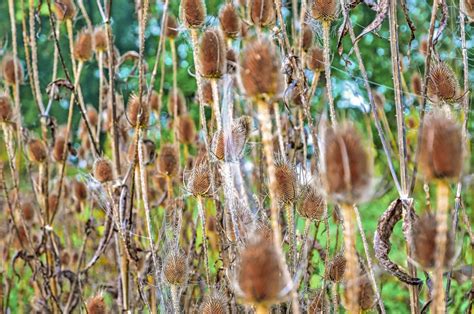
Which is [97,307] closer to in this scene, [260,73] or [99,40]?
[260,73]

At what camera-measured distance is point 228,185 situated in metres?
0.95

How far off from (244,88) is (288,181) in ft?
0.80

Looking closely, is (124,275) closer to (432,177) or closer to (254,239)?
(254,239)

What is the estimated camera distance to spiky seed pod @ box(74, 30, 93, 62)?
158cm

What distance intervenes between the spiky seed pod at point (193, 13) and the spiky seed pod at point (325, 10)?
0.23 metres

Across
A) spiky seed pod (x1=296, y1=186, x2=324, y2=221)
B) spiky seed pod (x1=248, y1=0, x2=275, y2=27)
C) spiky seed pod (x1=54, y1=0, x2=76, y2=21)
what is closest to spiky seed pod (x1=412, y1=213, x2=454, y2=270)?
spiky seed pod (x1=296, y1=186, x2=324, y2=221)

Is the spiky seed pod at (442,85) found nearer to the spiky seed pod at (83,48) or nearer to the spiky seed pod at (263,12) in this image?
the spiky seed pod at (263,12)

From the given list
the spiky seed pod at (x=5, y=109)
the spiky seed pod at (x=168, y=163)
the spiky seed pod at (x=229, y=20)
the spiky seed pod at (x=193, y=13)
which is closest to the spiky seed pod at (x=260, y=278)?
the spiky seed pod at (x=193, y=13)

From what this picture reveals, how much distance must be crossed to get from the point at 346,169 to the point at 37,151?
1.27 metres

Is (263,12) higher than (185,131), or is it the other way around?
(263,12)

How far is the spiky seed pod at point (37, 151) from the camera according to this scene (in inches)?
65.4

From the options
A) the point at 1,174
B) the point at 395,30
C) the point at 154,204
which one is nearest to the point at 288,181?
the point at 395,30

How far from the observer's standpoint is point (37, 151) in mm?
1664

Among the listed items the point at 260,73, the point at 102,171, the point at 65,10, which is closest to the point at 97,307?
the point at 102,171
